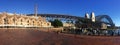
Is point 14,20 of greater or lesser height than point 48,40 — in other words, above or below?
above

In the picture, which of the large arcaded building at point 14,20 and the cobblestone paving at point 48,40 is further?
the large arcaded building at point 14,20

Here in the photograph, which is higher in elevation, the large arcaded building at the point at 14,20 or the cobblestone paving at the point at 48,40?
the large arcaded building at the point at 14,20

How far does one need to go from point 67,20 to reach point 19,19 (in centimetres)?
5098

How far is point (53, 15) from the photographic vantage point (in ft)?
398

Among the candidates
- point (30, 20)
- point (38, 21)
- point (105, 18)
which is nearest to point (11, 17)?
point (30, 20)

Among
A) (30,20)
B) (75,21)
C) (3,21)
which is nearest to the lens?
(3,21)

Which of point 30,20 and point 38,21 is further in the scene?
point 38,21

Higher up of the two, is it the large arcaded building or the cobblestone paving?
the large arcaded building

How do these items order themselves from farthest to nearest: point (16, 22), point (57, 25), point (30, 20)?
1. point (57, 25)
2. point (30, 20)
3. point (16, 22)

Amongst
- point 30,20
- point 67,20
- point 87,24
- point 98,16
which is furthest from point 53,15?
point 98,16

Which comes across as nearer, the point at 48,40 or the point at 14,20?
the point at 48,40

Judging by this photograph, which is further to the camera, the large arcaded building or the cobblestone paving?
the large arcaded building

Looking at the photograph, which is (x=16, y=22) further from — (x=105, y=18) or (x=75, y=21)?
(x=105, y=18)

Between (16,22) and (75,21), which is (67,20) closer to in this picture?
(75,21)
